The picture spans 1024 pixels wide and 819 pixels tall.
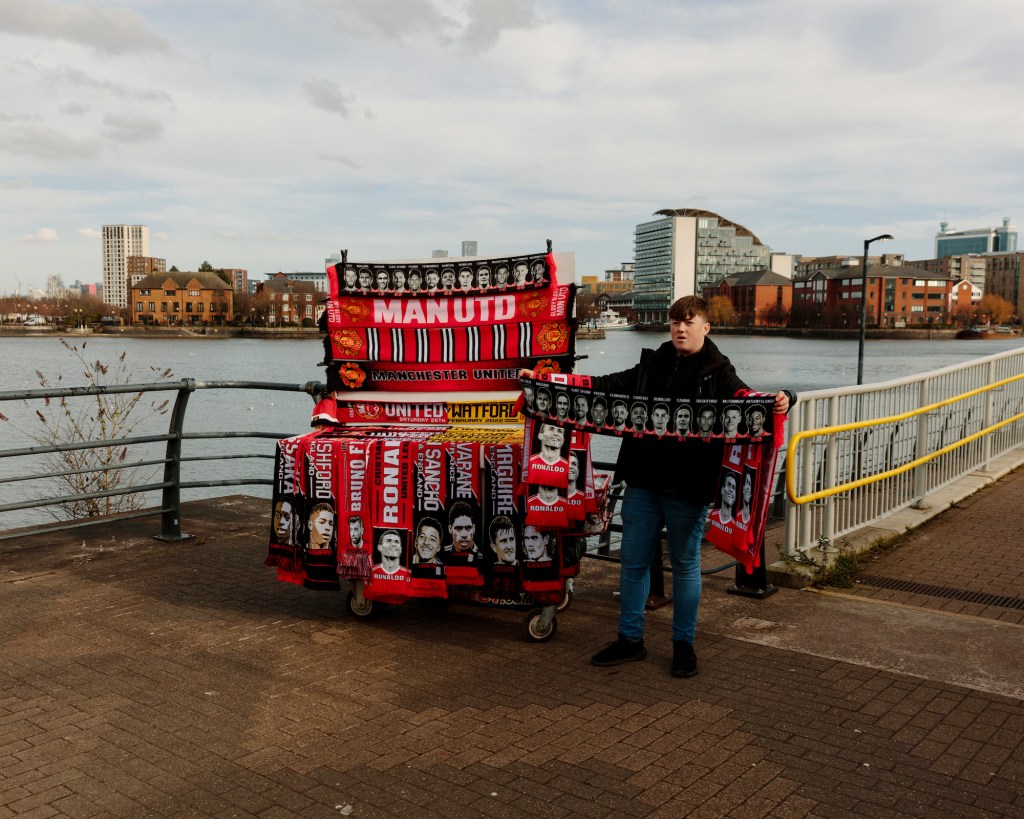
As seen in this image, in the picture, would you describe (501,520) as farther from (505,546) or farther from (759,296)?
(759,296)

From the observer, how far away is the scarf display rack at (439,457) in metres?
5.39

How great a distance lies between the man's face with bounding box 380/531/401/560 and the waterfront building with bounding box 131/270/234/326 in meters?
152

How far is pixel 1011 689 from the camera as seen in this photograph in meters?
4.76

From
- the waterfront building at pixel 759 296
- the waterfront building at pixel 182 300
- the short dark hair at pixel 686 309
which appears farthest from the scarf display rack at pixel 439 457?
the waterfront building at pixel 759 296

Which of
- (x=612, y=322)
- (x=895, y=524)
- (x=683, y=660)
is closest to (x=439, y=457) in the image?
(x=683, y=660)

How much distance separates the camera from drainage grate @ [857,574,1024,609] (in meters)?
6.41

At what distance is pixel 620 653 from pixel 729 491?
104 centimetres

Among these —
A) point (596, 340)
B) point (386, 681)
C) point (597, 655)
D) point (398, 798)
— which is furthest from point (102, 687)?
point (596, 340)

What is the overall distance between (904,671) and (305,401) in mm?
38942

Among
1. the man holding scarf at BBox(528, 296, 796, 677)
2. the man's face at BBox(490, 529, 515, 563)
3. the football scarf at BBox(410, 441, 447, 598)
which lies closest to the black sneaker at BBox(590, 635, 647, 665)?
the man holding scarf at BBox(528, 296, 796, 677)

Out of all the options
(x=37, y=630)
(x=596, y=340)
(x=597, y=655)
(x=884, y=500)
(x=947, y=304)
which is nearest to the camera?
(x=597, y=655)

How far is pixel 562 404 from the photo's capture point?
517 centimetres

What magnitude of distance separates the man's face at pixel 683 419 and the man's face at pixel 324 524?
2.11 meters

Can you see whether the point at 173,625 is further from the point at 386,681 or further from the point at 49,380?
the point at 49,380
